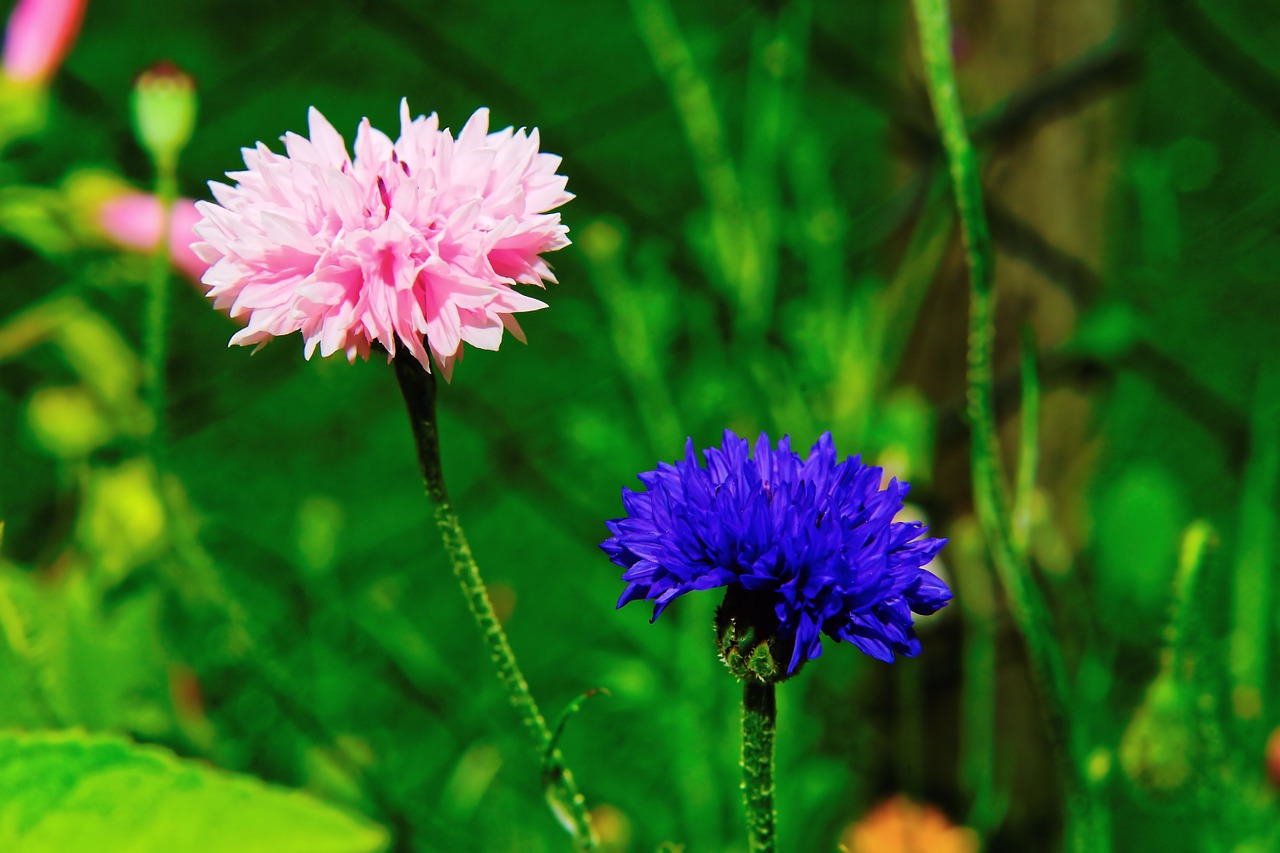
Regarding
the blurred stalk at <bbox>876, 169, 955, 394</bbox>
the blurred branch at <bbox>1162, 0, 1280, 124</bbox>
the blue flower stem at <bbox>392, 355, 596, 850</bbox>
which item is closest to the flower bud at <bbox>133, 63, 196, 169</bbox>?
the blue flower stem at <bbox>392, 355, 596, 850</bbox>

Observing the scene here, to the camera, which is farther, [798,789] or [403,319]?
[798,789]

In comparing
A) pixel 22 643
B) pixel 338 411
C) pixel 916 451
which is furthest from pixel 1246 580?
pixel 338 411

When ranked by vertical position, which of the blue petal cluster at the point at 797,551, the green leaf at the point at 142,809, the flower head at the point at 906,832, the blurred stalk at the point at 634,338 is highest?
the blurred stalk at the point at 634,338

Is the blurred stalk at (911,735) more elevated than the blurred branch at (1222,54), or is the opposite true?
the blurred branch at (1222,54)

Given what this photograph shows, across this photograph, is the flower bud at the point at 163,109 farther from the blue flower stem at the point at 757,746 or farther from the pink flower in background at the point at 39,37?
the blue flower stem at the point at 757,746

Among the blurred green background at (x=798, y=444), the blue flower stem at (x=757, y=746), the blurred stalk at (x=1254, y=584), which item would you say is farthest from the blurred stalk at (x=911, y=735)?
the blue flower stem at (x=757, y=746)

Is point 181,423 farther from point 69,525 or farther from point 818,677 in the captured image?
point 818,677

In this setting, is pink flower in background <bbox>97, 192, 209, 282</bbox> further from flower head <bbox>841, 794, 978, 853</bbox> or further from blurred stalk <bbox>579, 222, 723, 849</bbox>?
flower head <bbox>841, 794, 978, 853</bbox>
